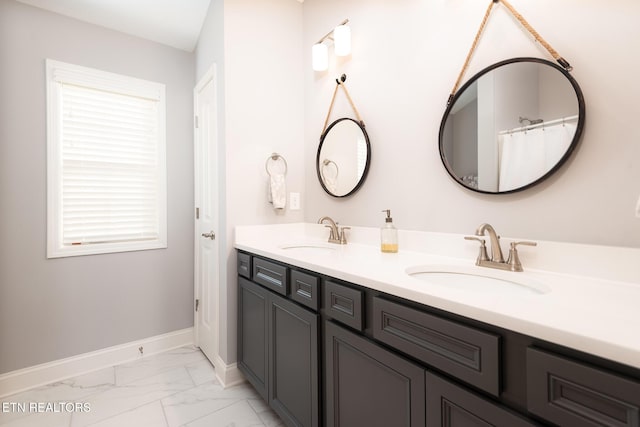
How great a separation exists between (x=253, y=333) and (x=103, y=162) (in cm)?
174

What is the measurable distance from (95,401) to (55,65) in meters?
2.24

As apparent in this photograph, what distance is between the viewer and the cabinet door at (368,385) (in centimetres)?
82

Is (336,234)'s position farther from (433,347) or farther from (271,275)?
(433,347)

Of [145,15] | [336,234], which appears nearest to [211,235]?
[336,234]

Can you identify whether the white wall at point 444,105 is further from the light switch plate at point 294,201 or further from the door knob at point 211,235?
the door knob at point 211,235

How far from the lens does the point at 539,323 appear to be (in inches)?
22.3

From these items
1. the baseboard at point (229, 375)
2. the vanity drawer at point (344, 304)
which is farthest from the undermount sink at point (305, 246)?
the baseboard at point (229, 375)

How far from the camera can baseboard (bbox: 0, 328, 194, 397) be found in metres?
1.86

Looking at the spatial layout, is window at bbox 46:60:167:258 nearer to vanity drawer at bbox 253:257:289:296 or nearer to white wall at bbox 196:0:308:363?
white wall at bbox 196:0:308:363

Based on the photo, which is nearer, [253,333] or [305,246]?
[253,333]

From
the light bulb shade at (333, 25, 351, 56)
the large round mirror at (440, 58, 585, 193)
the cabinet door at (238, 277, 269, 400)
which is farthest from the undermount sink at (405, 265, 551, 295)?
the light bulb shade at (333, 25, 351, 56)

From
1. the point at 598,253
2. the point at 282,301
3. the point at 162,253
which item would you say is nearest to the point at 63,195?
the point at 162,253

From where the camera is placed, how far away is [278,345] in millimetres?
1446

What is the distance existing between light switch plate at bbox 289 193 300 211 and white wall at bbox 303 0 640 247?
0.09 m
